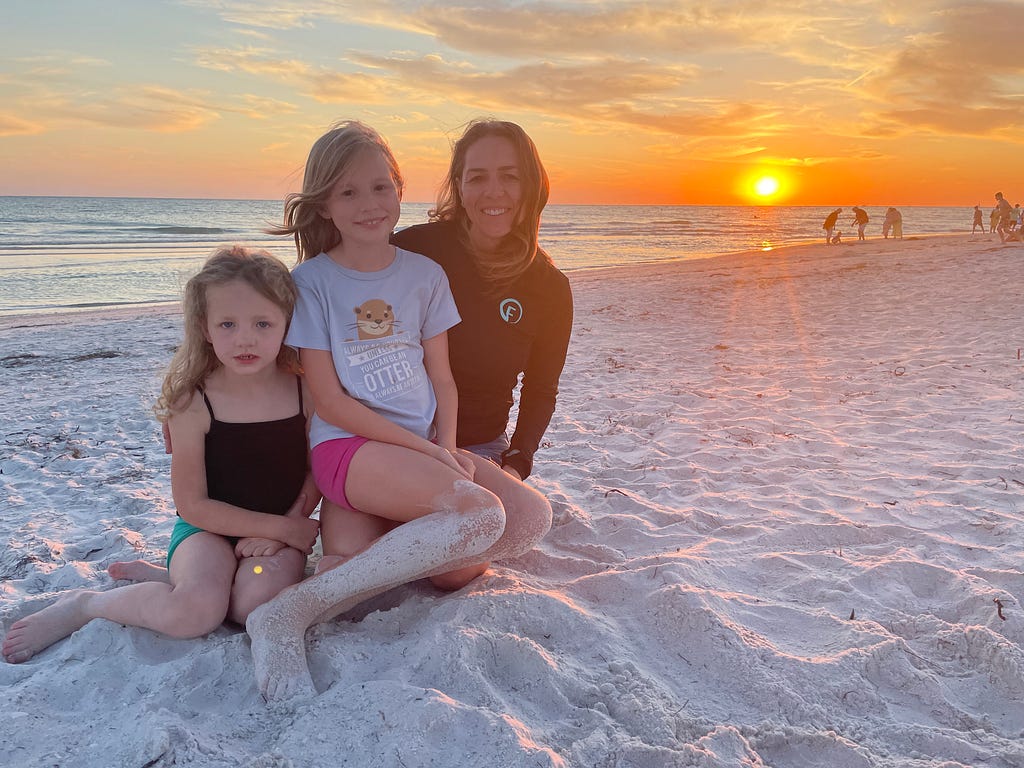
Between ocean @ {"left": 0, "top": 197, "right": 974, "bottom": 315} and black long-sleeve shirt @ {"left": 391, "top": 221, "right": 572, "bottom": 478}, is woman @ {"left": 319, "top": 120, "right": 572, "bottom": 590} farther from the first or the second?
ocean @ {"left": 0, "top": 197, "right": 974, "bottom": 315}

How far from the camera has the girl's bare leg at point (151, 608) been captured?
7.82 ft

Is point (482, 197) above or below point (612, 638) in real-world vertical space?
above

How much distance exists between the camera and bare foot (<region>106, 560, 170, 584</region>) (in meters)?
2.75

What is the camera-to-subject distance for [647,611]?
2.59m

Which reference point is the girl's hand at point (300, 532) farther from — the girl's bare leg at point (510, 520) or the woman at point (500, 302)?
the girl's bare leg at point (510, 520)

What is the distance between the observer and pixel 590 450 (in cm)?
454

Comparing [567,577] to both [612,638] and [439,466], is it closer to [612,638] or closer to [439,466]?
[612,638]

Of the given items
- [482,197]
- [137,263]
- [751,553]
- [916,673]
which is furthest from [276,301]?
[137,263]

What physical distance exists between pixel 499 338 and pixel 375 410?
75 cm

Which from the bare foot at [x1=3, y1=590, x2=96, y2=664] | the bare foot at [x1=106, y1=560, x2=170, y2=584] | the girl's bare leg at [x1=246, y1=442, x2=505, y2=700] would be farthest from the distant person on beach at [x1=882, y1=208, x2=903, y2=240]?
the bare foot at [x1=3, y1=590, x2=96, y2=664]

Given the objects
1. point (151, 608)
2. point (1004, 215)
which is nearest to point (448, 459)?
point (151, 608)

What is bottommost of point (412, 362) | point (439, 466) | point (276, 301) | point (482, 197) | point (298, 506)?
point (298, 506)

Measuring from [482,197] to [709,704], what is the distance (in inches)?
81.4

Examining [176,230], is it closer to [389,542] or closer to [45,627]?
[45,627]
